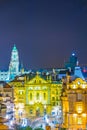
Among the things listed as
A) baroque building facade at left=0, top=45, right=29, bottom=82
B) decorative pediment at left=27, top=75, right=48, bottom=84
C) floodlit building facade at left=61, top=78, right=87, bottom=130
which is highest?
baroque building facade at left=0, top=45, right=29, bottom=82

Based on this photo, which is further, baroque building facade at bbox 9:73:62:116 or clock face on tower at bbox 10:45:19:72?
clock face on tower at bbox 10:45:19:72

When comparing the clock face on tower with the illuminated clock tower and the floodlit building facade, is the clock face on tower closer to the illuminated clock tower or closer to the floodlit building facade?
the illuminated clock tower

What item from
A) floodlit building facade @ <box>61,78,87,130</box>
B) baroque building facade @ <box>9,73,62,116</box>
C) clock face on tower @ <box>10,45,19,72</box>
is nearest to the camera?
floodlit building facade @ <box>61,78,87,130</box>

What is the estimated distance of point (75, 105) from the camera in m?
27.5

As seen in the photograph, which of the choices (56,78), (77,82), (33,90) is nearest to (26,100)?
(33,90)

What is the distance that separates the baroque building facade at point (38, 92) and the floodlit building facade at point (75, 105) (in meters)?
11.6

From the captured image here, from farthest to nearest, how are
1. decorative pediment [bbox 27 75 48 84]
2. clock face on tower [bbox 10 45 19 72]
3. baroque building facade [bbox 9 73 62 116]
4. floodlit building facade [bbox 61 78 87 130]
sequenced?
1. clock face on tower [bbox 10 45 19 72]
2. decorative pediment [bbox 27 75 48 84]
3. baroque building facade [bbox 9 73 62 116]
4. floodlit building facade [bbox 61 78 87 130]

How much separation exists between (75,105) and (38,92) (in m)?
13.8

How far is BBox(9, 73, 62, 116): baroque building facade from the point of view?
40094 millimetres

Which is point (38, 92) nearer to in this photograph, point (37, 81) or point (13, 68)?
point (37, 81)

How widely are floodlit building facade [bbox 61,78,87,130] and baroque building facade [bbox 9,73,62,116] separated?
11554mm

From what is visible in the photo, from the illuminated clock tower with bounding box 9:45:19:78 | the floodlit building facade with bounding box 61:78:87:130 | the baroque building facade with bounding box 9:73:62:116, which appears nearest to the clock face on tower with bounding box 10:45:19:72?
the illuminated clock tower with bounding box 9:45:19:78

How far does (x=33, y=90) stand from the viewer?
41.0 m

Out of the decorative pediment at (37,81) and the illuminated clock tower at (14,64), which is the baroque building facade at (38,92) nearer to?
the decorative pediment at (37,81)
